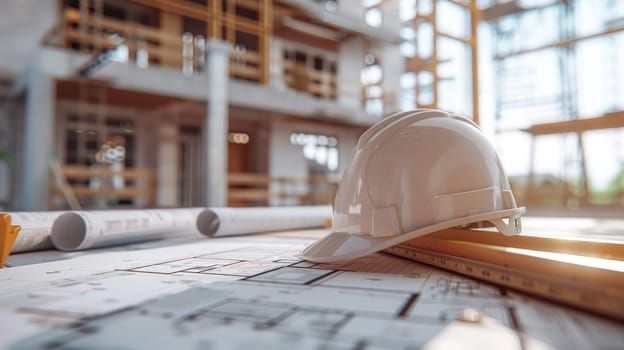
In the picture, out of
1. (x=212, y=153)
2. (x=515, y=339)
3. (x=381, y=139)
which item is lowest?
→ (x=515, y=339)

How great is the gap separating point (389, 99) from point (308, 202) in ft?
17.1

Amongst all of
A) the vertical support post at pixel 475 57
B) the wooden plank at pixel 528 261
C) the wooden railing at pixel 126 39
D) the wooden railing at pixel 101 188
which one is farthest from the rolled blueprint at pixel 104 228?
the wooden railing at pixel 126 39

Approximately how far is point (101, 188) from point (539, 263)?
332 inches

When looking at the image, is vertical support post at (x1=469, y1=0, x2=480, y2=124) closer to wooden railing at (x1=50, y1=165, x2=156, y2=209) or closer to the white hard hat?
the white hard hat

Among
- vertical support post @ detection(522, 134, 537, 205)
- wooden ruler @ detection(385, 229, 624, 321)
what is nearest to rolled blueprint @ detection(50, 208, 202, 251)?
wooden ruler @ detection(385, 229, 624, 321)

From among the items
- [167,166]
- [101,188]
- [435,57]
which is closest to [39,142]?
[101,188]

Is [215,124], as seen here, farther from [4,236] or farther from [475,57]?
[4,236]

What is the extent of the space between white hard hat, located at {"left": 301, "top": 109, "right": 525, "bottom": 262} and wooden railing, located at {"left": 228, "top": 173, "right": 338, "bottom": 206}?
371 inches

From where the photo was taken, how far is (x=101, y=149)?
34.1 ft

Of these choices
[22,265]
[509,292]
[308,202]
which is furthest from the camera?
[308,202]

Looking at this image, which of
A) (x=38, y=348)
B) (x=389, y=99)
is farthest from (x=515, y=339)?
(x=389, y=99)

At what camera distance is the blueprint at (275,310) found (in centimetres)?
123

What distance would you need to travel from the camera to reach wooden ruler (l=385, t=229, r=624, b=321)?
4.88ft

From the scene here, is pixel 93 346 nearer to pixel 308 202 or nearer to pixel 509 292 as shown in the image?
pixel 509 292
